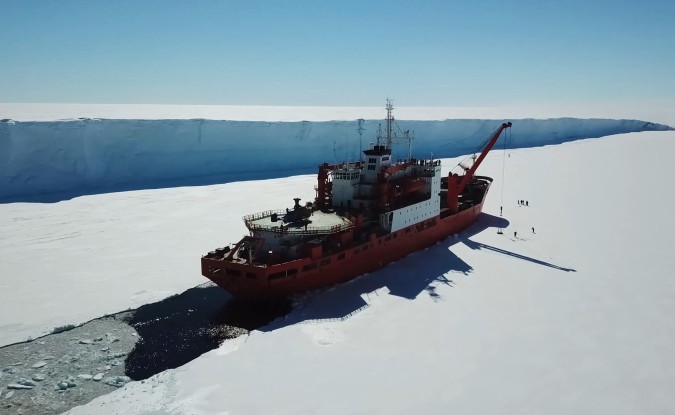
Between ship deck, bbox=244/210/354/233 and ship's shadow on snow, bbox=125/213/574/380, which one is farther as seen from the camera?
ship deck, bbox=244/210/354/233

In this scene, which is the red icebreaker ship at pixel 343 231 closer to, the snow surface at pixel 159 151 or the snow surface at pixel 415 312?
the snow surface at pixel 415 312

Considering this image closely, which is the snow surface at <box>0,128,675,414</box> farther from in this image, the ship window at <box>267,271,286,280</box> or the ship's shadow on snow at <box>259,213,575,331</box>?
the ship window at <box>267,271,286,280</box>

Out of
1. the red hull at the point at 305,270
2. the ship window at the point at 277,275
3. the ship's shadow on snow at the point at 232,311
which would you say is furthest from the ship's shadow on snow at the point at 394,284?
the ship window at the point at 277,275

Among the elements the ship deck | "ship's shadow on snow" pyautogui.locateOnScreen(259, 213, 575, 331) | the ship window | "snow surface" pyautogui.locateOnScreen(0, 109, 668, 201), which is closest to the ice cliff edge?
"snow surface" pyautogui.locateOnScreen(0, 109, 668, 201)

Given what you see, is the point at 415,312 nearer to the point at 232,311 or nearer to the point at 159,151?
the point at 232,311

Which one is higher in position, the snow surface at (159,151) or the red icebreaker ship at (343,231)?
the snow surface at (159,151)
